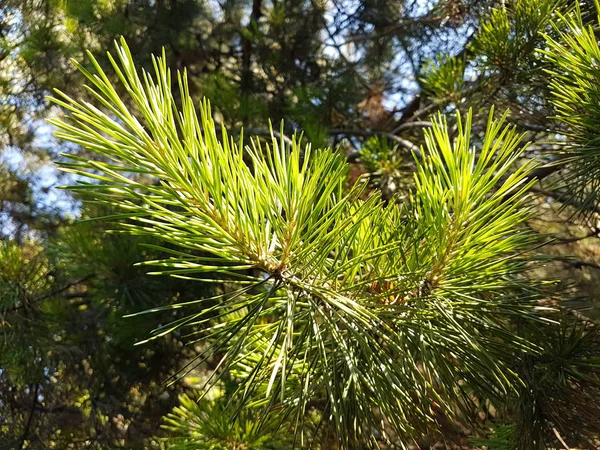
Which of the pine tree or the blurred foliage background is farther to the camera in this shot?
the blurred foliage background

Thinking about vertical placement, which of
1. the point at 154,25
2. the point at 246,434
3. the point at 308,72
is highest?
the point at 154,25

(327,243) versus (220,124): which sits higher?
(220,124)

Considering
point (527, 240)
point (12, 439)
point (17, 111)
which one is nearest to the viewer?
point (527, 240)

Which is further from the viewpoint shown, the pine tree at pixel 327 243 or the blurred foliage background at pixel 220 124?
the blurred foliage background at pixel 220 124

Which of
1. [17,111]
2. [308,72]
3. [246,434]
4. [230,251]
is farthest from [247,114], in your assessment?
[17,111]

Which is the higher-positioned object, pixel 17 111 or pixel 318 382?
pixel 17 111

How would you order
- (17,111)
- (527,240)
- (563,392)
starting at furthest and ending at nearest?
(17,111) → (563,392) → (527,240)

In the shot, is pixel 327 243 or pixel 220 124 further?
pixel 220 124

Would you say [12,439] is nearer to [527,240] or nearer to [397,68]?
[527,240]
